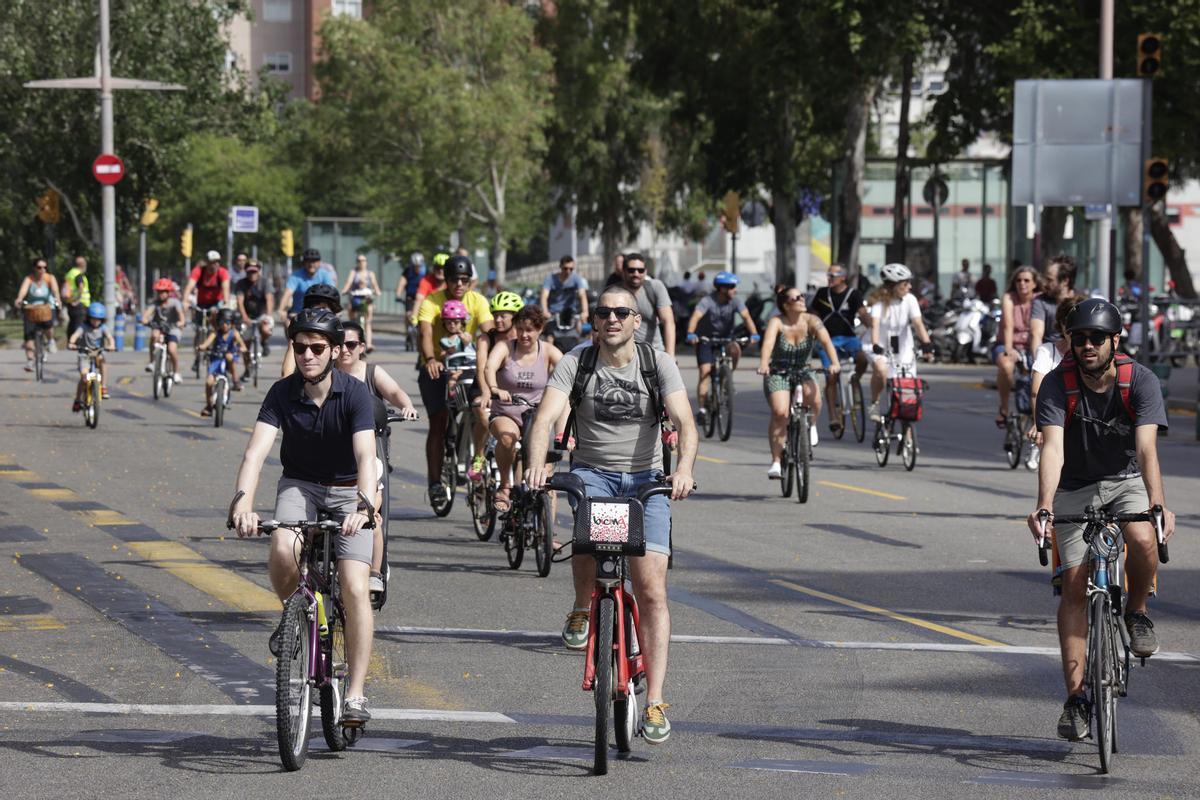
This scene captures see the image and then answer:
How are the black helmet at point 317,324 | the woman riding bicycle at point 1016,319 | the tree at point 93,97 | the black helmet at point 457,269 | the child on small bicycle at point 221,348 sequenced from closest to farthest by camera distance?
1. the black helmet at point 317,324
2. the black helmet at point 457,269
3. the woman riding bicycle at point 1016,319
4. the child on small bicycle at point 221,348
5. the tree at point 93,97

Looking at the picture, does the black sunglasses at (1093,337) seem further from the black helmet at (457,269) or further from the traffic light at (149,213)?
the traffic light at (149,213)

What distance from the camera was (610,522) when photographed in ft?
25.0

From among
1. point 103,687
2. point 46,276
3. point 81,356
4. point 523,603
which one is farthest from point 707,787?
point 46,276

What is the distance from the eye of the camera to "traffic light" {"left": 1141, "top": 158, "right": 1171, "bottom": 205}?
82.3 ft

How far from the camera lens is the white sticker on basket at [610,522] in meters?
7.58

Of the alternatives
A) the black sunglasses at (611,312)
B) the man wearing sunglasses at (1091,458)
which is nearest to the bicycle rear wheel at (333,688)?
the black sunglasses at (611,312)

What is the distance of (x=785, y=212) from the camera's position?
50312 millimetres

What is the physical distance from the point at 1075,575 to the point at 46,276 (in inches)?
1019

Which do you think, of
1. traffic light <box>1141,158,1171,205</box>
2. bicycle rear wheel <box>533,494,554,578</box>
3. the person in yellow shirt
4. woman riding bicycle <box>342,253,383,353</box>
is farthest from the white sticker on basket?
woman riding bicycle <box>342,253,383,353</box>

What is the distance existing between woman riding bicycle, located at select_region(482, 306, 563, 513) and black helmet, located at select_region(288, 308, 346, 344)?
5.34m

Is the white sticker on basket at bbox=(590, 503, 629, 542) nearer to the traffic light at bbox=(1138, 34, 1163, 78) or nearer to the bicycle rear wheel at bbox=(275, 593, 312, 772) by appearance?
the bicycle rear wheel at bbox=(275, 593, 312, 772)

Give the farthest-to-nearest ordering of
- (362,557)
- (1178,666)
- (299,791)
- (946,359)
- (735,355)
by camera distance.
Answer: (946,359) → (735,355) → (1178,666) → (362,557) → (299,791)

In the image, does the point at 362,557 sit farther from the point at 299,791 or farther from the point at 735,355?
the point at 735,355

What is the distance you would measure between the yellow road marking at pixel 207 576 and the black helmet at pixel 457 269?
262 centimetres
